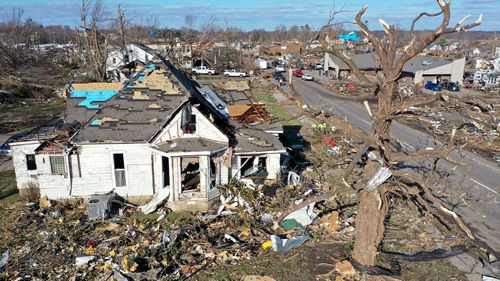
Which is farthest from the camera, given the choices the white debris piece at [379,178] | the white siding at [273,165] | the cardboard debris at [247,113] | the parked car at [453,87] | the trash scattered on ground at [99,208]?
the parked car at [453,87]

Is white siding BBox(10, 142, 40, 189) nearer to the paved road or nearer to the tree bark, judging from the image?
the paved road

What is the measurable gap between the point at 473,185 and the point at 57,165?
670 inches

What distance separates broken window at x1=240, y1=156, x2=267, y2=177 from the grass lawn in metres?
10.1

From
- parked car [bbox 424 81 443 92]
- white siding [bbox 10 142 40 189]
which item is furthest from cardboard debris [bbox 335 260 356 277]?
parked car [bbox 424 81 443 92]

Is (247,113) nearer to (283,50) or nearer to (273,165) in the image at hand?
(273,165)

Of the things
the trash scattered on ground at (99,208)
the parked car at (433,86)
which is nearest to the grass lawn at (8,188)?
the trash scattered on ground at (99,208)

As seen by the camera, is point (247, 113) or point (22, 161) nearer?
point (22, 161)

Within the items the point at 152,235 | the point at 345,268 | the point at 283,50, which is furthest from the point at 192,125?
the point at 283,50

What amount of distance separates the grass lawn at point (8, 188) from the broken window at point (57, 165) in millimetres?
2355

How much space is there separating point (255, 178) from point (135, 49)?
44.0m

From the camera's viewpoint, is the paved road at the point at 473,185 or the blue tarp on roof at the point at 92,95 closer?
the paved road at the point at 473,185

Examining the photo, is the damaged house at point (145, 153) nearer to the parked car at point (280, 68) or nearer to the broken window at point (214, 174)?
the broken window at point (214, 174)

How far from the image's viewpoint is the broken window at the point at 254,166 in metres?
18.0

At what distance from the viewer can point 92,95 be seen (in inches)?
749
